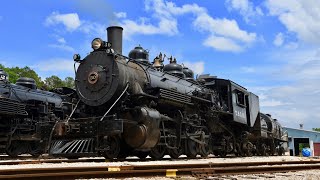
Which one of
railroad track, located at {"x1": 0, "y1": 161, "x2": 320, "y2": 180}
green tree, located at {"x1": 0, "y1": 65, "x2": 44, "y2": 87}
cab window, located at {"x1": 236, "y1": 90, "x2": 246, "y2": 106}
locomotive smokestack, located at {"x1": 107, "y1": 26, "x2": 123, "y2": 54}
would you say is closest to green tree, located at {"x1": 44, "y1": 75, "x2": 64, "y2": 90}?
green tree, located at {"x1": 0, "y1": 65, "x2": 44, "y2": 87}

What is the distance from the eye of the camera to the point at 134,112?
36.3 feet

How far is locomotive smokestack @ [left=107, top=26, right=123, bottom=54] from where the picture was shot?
41.1 ft

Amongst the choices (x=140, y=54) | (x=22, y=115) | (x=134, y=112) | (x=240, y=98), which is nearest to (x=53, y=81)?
(x=22, y=115)

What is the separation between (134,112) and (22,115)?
315 inches

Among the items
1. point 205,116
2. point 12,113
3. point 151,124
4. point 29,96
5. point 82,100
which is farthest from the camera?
point 29,96

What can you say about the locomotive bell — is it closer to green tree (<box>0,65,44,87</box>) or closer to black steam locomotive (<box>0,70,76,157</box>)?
black steam locomotive (<box>0,70,76,157</box>)

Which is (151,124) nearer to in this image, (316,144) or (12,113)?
(12,113)

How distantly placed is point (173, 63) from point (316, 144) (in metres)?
35.9

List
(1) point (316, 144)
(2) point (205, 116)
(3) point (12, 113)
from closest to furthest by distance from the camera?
(2) point (205, 116)
(3) point (12, 113)
(1) point (316, 144)

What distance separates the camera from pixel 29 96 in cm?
1798

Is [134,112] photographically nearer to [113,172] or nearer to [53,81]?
[113,172]

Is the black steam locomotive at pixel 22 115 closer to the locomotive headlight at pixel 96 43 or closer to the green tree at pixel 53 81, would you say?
the locomotive headlight at pixel 96 43

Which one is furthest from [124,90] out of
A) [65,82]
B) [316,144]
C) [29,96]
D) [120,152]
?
[65,82]

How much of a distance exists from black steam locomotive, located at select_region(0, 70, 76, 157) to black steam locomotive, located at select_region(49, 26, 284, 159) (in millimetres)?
4156
